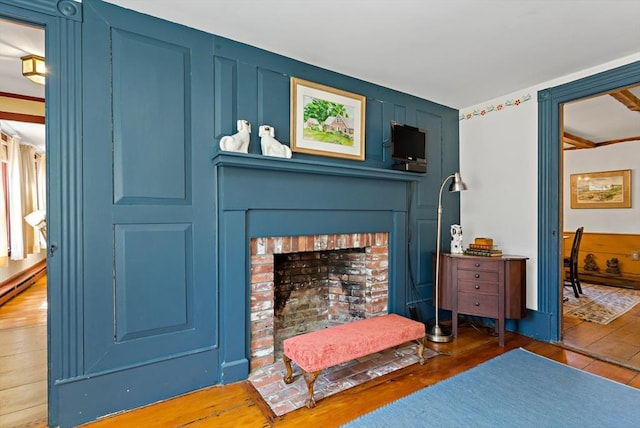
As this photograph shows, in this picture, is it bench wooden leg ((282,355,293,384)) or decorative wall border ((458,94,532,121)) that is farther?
decorative wall border ((458,94,532,121))

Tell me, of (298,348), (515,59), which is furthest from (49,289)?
(515,59)

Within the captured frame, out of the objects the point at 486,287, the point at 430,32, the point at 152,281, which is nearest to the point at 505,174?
the point at 486,287

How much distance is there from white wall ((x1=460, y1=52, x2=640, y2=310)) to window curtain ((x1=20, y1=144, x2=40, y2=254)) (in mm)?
6278

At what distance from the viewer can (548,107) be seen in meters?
2.88

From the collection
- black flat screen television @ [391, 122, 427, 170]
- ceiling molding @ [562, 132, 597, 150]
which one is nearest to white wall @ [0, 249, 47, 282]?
black flat screen television @ [391, 122, 427, 170]

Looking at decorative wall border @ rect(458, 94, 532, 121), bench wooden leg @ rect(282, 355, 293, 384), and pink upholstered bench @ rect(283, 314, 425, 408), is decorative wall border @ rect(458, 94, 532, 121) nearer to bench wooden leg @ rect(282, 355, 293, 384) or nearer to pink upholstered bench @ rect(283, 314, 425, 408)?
pink upholstered bench @ rect(283, 314, 425, 408)

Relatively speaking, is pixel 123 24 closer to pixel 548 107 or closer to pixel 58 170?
pixel 58 170

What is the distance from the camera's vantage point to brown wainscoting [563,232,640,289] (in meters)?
A: 5.03

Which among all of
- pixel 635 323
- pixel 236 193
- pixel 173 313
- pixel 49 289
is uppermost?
pixel 236 193

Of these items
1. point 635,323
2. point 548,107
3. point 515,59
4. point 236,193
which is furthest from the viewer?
point 635,323

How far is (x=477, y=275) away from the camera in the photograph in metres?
2.86

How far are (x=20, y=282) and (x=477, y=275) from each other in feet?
20.4

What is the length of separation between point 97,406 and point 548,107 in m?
4.07

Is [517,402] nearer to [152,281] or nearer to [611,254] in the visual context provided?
[152,281]
